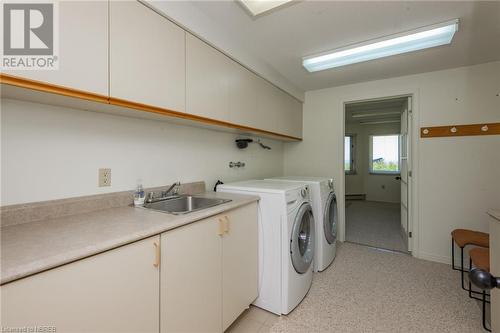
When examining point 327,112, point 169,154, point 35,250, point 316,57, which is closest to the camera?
point 35,250

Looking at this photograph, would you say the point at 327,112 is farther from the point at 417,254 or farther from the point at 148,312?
the point at 148,312

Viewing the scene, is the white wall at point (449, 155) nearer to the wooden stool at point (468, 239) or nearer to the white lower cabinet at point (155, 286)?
the wooden stool at point (468, 239)

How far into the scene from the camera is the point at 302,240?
1.98 meters

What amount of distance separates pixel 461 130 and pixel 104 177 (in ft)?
11.9

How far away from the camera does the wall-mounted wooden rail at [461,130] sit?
7.77 feet

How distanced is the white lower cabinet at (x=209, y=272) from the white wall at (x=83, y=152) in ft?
2.21

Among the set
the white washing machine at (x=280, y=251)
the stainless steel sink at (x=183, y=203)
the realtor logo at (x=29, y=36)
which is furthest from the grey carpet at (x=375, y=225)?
the realtor logo at (x=29, y=36)

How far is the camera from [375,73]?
269 centimetres

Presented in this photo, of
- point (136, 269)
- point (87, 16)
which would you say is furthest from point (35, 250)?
point (87, 16)

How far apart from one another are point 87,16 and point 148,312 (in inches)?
55.6

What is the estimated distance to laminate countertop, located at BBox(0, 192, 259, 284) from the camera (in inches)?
26.4

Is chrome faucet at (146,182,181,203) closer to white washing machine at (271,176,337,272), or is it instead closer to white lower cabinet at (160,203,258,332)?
white lower cabinet at (160,203,258,332)

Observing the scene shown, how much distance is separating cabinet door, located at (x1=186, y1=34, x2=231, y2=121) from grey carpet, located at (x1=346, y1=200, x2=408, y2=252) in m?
2.83

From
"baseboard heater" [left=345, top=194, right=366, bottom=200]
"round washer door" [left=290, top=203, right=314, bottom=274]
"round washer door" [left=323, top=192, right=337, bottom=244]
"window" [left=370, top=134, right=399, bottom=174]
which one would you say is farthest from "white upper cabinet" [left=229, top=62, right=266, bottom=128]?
"window" [left=370, top=134, right=399, bottom=174]
